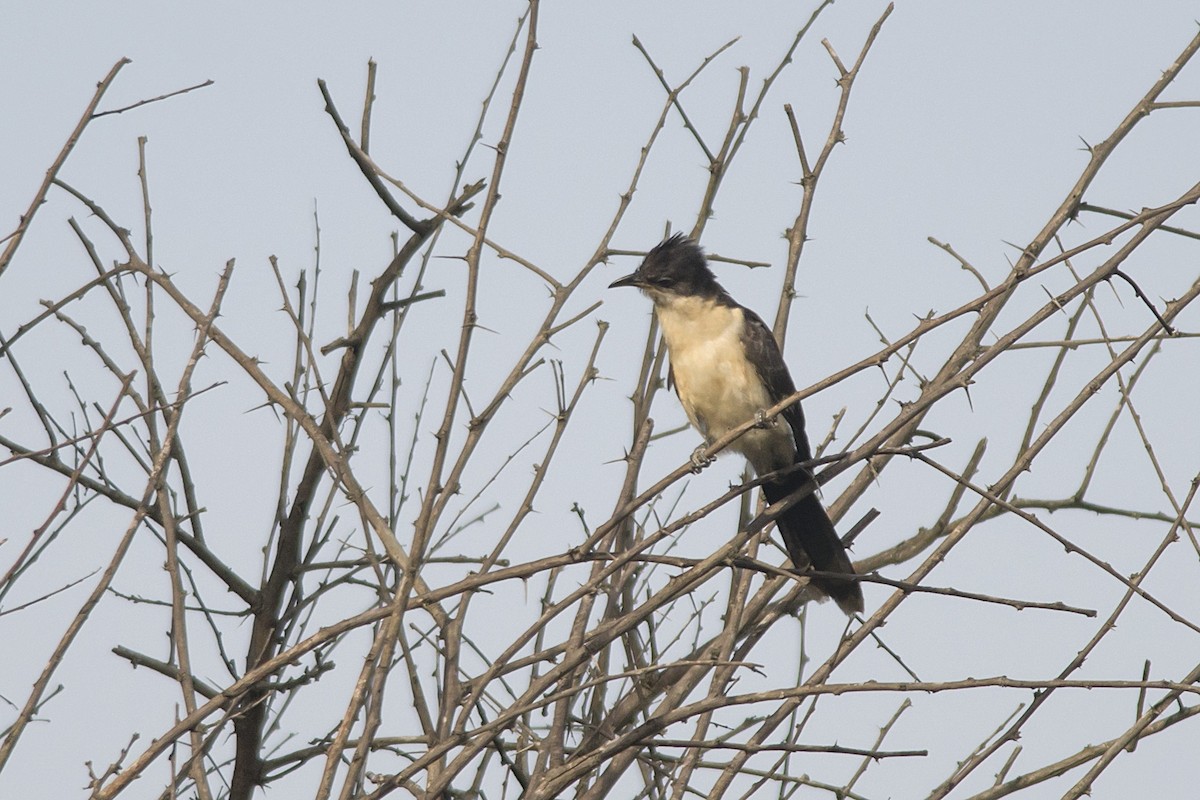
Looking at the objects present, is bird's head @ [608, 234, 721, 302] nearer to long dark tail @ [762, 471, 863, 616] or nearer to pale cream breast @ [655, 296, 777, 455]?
pale cream breast @ [655, 296, 777, 455]

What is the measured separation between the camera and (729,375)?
19.2 feet

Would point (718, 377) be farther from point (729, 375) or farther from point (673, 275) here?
point (673, 275)

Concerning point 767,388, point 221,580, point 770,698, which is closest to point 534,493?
point 770,698

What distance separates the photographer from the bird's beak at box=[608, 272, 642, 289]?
6.31 metres

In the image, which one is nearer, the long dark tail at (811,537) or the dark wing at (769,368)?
the long dark tail at (811,537)

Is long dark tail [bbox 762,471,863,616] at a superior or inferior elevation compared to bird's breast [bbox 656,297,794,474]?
inferior

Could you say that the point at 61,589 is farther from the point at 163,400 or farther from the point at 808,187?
the point at 808,187

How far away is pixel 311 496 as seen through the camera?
192 inches

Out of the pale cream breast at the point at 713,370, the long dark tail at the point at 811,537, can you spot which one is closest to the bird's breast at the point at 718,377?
the pale cream breast at the point at 713,370

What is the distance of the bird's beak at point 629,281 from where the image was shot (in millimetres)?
6312

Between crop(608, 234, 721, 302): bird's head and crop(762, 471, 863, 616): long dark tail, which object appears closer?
crop(762, 471, 863, 616): long dark tail

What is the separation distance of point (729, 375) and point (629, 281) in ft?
2.64

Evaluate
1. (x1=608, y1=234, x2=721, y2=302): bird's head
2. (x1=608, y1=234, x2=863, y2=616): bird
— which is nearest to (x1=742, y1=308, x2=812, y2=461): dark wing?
(x1=608, y1=234, x2=863, y2=616): bird

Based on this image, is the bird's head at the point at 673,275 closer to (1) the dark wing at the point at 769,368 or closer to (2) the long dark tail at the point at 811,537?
(1) the dark wing at the point at 769,368
